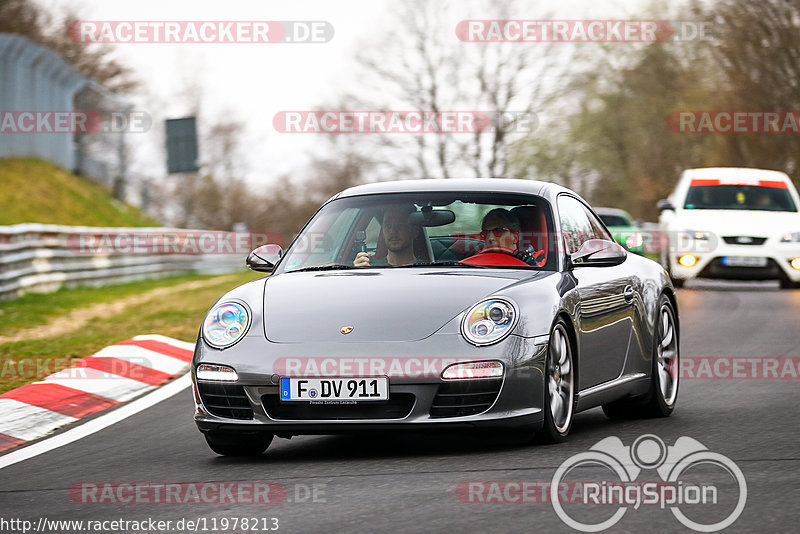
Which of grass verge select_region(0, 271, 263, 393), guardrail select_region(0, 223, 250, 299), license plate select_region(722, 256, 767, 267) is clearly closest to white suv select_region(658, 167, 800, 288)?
license plate select_region(722, 256, 767, 267)

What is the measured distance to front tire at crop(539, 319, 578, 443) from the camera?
7037 mm

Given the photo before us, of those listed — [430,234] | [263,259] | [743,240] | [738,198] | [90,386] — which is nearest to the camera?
[430,234]

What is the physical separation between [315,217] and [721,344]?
18.9ft

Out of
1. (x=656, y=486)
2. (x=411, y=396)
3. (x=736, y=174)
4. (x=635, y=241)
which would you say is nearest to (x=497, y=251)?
(x=411, y=396)

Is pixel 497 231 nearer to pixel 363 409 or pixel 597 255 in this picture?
pixel 597 255

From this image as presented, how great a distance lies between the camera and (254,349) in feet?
22.9

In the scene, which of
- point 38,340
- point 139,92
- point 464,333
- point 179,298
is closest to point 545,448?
point 464,333

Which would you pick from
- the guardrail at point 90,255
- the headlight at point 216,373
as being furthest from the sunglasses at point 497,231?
the guardrail at point 90,255

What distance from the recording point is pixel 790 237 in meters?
20.8

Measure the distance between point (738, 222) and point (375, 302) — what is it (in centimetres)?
1493

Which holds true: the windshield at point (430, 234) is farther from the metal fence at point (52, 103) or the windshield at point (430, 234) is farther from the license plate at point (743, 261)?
the metal fence at point (52, 103)

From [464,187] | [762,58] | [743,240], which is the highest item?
[762,58]

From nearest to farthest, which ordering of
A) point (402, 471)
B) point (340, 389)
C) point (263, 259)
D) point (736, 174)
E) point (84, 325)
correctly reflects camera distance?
point (402, 471), point (340, 389), point (263, 259), point (84, 325), point (736, 174)

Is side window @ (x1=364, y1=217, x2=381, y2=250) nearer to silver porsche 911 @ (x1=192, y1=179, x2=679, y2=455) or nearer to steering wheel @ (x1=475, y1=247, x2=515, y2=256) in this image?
silver porsche 911 @ (x1=192, y1=179, x2=679, y2=455)
